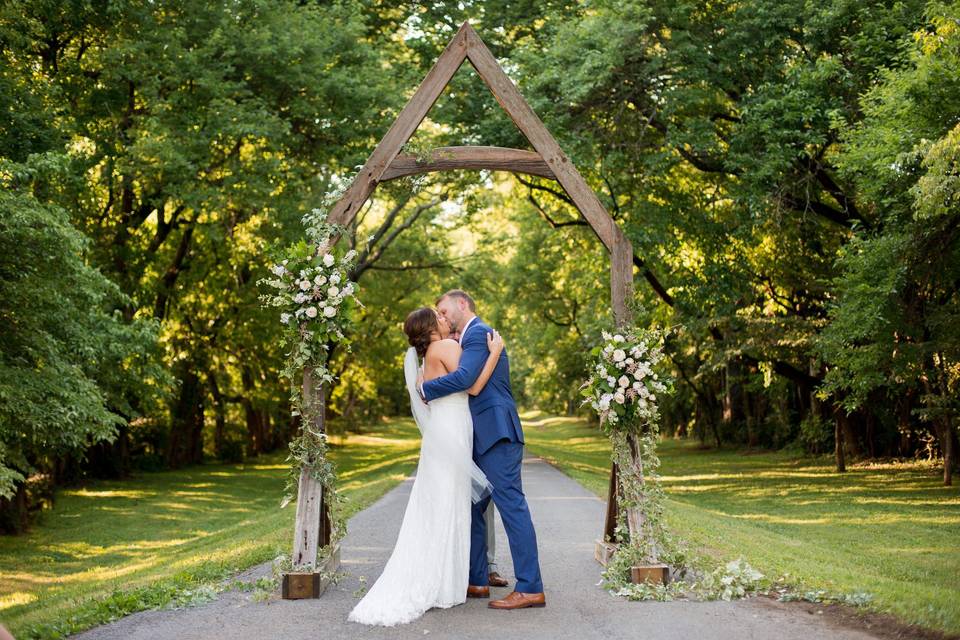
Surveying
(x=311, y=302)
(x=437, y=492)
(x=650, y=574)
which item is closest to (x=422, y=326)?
(x=311, y=302)

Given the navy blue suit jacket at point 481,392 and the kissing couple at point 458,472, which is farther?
the navy blue suit jacket at point 481,392

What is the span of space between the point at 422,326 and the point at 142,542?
12111 mm

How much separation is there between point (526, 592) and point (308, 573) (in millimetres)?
1904

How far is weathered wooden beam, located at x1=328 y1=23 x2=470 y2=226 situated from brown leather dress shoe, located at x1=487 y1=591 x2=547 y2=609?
3.72m

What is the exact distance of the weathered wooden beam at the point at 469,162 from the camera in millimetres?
8656

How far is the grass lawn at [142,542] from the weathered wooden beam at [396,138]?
3.69 metres

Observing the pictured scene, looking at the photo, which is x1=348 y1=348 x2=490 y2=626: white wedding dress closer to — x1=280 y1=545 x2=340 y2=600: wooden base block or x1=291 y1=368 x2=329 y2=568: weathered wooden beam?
x1=280 y1=545 x2=340 y2=600: wooden base block

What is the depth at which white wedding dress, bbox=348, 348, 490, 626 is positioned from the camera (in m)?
7.33

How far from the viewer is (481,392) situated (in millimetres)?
7855

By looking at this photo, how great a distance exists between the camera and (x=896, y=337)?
723 inches

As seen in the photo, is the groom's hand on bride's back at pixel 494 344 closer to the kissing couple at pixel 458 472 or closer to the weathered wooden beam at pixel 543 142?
the kissing couple at pixel 458 472

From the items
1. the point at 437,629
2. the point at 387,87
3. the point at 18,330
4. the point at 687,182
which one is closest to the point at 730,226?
the point at 687,182

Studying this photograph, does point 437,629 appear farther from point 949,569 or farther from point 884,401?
point 884,401

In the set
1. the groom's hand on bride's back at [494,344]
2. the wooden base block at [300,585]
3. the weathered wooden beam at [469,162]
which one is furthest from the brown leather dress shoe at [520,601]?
the weathered wooden beam at [469,162]
